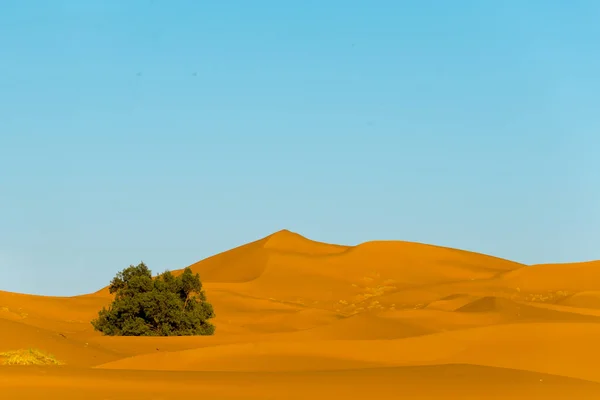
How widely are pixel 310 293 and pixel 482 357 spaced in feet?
149

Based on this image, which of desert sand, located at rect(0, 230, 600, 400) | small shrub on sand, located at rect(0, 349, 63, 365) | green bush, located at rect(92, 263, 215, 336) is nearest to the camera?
desert sand, located at rect(0, 230, 600, 400)

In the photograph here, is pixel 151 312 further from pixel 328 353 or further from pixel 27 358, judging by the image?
pixel 27 358

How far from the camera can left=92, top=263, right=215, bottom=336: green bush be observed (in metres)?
34.3

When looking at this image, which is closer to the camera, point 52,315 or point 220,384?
point 220,384

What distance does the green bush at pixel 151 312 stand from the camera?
34344 millimetres

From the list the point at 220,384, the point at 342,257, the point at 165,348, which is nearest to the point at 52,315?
the point at 165,348

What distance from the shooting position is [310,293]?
66188mm

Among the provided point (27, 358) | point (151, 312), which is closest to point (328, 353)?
point (27, 358)

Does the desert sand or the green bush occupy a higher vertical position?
the green bush

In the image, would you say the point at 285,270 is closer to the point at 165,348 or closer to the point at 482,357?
the point at 165,348

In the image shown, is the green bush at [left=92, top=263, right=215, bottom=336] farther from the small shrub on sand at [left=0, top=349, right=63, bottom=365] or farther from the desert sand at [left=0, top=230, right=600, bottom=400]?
the small shrub on sand at [left=0, top=349, right=63, bottom=365]

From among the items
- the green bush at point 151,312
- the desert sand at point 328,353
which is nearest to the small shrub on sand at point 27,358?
the desert sand at point 328,353

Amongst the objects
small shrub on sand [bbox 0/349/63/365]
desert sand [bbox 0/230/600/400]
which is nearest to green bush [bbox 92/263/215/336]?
desert sand [bbox 0/230/600/400]

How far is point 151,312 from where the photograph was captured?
34.4 meters
